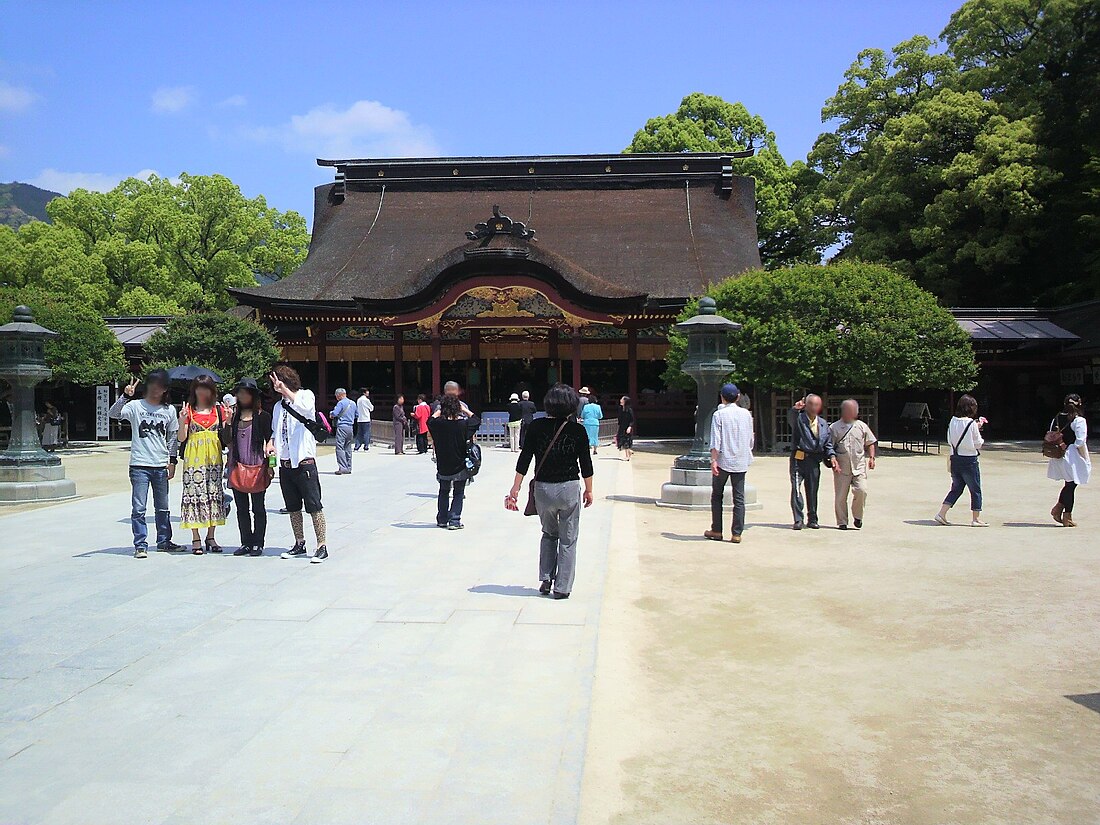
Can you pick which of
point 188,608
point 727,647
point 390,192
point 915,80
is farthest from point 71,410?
point 915,80

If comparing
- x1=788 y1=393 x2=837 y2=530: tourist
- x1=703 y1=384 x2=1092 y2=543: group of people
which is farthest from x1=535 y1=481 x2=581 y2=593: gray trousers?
x1=788 y1=393 x2=837 y2=530: tourist

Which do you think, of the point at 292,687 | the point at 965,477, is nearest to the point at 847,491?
the point at 965,477

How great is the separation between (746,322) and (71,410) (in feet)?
68.3

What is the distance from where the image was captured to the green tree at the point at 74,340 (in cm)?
2106

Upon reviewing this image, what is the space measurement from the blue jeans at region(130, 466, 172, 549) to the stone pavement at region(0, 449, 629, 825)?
0.98ft

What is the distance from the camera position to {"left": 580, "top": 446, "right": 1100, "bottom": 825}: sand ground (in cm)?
361

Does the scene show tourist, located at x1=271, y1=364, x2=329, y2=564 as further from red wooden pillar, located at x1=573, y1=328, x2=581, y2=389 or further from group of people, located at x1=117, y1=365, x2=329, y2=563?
red wooden pillar, located at x1=573, y1=328, x2=581, y2=389

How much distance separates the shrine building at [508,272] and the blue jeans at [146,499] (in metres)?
16.9

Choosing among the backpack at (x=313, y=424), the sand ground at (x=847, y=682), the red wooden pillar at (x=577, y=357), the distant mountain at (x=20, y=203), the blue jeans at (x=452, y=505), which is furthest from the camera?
the distant mountain at (x=20, y=203)

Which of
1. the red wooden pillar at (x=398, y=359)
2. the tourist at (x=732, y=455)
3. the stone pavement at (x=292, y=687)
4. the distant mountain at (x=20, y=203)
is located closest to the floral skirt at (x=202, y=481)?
the stone pavement at (x=292, y=687)

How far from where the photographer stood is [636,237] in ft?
100

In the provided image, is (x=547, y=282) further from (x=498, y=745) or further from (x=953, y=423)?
(x=498, y=745)

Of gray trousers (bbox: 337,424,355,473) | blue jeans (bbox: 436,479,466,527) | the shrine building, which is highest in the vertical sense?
the shrine building

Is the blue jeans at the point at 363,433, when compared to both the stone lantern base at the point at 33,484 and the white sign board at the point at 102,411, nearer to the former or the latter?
the stone lantern base at the point at 33,484
